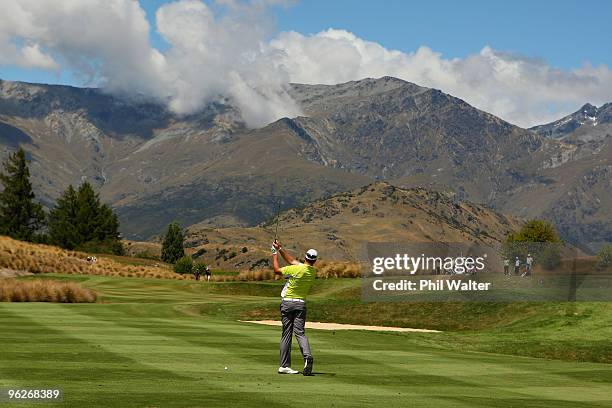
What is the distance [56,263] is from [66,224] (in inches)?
1535

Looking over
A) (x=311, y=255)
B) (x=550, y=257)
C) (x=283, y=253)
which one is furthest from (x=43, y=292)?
(x=311, y=255)

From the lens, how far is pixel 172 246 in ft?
482

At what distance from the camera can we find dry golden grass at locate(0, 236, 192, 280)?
60.6 metres

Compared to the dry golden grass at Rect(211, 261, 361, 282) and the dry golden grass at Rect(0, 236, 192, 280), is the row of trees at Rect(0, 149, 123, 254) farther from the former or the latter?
the dry golden grass at Rect(211, 261, 361, 282)

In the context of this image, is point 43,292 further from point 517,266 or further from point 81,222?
point 81,222

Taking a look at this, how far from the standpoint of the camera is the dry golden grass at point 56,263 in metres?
60.6

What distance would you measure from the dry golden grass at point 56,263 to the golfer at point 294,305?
137ft

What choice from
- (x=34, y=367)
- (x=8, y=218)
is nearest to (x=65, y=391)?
(x=34, y=367)

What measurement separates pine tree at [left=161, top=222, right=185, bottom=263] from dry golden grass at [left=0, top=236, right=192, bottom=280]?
69395mm

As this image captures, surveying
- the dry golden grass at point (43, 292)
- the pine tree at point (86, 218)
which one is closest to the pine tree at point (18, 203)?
the pine tree at point (86, 218)

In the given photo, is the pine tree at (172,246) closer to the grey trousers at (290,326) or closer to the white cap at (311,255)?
the grey trousers at (290,326)

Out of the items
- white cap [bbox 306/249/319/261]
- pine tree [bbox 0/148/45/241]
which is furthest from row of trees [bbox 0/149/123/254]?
white cap [bbox 306/249/319/261]

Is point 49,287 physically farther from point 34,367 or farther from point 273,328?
point 34,367

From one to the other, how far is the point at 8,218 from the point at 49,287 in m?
59.6
